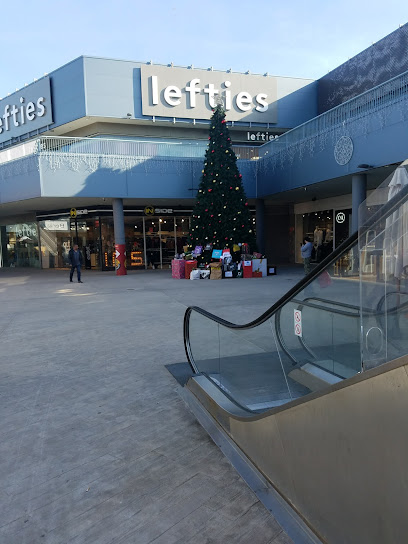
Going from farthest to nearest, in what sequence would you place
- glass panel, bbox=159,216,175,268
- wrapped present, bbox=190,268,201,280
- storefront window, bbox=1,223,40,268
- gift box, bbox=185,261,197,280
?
1. storefront window, bbox=1,223,40,268
2. glass panel, bbox=159,216,175,268
3. gift box, bbox=185,261,197,280
4. wrapped present, bbox=190,268,201,280

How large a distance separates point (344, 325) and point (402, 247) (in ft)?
6.36

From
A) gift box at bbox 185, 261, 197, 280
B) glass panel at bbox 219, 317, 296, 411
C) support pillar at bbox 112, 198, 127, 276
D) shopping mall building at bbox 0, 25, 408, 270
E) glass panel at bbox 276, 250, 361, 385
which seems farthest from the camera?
support pillar at bbox 112, 198, 127, 276

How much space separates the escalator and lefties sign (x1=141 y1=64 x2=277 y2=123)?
2151 centimetres

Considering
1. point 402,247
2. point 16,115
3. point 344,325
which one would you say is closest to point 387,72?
point 344,325

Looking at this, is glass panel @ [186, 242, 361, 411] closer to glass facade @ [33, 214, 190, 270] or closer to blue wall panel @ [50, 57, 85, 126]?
glass facade @ [33, 214, 190, 270]

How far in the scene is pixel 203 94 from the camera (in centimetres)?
2325

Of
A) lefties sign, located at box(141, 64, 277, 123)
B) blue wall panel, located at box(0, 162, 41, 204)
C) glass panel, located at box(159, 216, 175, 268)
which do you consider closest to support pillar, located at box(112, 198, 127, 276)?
blue wall panel, located at box(0, 162, 41, 204)

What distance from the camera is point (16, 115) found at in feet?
83.9

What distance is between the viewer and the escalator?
5.16 ft

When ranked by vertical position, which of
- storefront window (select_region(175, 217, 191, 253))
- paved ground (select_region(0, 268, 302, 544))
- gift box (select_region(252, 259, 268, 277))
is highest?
storefront window (select_region(175, 217, 191, 253))

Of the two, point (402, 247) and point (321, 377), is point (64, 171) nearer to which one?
point (321, 377)

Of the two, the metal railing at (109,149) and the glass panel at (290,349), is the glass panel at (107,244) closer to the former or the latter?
the metal railing at (109,149)

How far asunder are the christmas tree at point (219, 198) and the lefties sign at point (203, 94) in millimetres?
6662

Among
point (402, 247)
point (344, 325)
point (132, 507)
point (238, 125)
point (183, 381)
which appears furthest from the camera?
point (238, 125)
